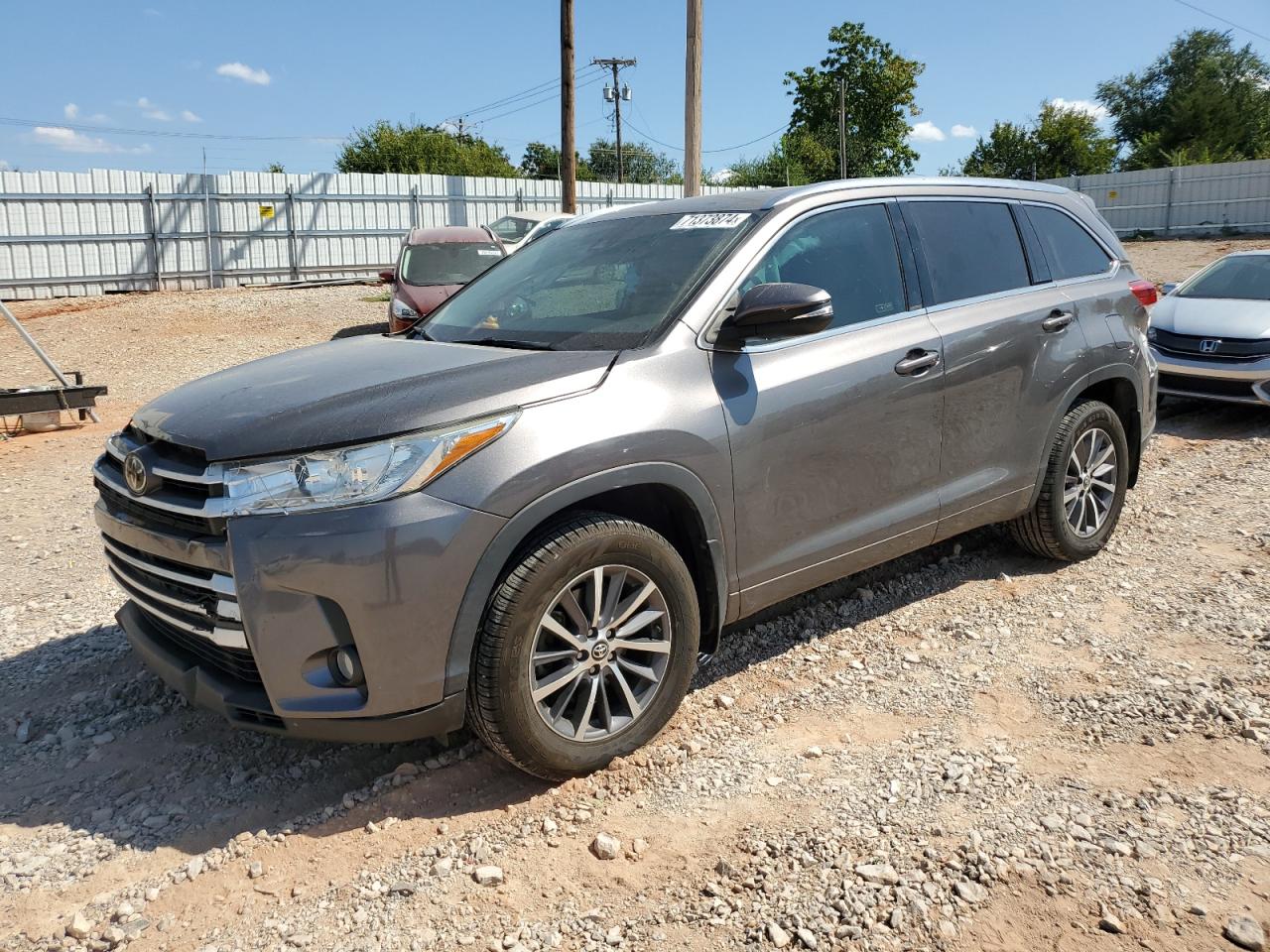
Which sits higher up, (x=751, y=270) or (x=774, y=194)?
(x=774, y=194)

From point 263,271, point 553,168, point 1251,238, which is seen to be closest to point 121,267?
point 263,271

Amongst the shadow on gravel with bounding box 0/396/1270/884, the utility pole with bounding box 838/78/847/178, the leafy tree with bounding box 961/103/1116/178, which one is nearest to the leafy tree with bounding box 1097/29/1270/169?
the leafy tree with bounding box 961/103/1116/178

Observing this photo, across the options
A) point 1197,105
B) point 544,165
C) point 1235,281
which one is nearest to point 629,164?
point 544,165

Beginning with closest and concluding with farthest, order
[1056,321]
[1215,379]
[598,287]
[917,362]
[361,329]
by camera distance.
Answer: [598,287] → [917,362] → [1056,321] → [1215,379] → [361,329]

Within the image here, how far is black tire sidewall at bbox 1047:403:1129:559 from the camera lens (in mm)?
4699

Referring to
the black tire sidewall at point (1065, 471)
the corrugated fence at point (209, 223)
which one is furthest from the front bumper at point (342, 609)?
the corrugated fence at point (209, 223)

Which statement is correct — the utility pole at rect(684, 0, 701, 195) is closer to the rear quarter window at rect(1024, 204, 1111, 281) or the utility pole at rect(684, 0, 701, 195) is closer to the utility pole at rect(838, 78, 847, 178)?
the rear quarter window at rect(1024, 204, 1111, 281)

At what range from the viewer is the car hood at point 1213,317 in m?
8.48

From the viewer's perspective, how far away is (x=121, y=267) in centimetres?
2248

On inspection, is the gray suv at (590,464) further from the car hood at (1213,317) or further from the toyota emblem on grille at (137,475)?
the car hood at (1213,317)

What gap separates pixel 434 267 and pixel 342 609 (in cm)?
1182

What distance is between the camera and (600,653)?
3.09 metres

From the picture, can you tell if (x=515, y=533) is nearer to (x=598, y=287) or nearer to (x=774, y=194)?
(x=598, y=287)

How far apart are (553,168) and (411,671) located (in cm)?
8659
